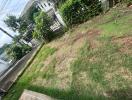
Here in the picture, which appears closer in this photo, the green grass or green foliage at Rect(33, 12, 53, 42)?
the green grass

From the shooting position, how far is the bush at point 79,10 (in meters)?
14.4

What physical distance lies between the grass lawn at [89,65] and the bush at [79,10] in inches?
32.5

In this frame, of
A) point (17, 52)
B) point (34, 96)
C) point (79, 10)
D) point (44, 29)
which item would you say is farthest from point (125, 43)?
point (17, 52)

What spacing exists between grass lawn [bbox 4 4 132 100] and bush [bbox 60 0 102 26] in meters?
0.82

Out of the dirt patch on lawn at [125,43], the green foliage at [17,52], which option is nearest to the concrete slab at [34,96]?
the dirt patch on lawn at [125,43]

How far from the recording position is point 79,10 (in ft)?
47.6

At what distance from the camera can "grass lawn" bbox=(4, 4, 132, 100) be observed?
7441 millimetres

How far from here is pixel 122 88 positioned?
6828mm

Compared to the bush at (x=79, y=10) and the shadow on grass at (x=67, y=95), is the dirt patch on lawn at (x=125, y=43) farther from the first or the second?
the bush at (x=79, y=10)

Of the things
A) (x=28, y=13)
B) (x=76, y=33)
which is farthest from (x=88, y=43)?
(x=28, y=13)

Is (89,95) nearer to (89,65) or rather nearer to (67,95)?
(67,95)

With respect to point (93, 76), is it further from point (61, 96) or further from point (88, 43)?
point (88, 43)

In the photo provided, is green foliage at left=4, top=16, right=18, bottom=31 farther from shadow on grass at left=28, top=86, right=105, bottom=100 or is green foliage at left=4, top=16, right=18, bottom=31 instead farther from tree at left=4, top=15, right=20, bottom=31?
shadow on grass at left=28, top=86, right=105, bottom=100

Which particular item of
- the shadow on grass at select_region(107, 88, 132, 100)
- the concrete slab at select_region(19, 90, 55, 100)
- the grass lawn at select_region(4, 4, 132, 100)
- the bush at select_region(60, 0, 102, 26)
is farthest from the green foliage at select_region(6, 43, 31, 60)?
the concrete slab at select_region(19, 90, 55, 100)
